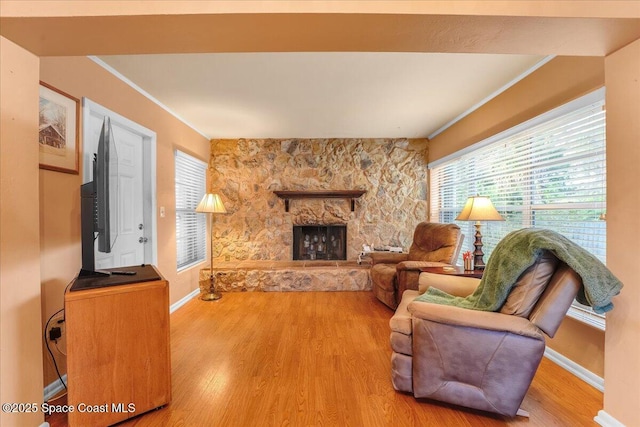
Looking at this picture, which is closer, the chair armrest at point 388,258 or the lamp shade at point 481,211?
the lamp shade at point 481,211

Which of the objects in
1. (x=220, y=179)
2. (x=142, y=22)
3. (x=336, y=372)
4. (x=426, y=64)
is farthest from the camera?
(x=220, y=179)

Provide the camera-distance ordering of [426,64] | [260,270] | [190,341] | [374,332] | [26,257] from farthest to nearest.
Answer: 1. [260,270]
2. [374,332]
3. [190,341]
4. [426,64]
5. [26,257]

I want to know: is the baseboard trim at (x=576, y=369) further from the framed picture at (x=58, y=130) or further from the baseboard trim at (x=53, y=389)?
the framed picture at (x=58, y=130)

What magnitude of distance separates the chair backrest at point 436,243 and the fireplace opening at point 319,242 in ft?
4.58

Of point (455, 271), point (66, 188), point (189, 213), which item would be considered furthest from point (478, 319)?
point (189, 213)

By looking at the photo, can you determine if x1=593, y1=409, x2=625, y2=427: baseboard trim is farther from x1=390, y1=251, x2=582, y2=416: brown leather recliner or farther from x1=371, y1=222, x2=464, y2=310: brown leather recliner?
x1=371, y1=222, x2=464, y2=310: brown leather recliner

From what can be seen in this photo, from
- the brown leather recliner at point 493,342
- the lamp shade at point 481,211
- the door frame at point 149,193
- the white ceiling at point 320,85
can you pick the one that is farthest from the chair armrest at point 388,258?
the door frame at point 149,193

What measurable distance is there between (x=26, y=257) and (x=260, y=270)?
2656mm

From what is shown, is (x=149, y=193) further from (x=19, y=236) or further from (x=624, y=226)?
(x=624, y=226)

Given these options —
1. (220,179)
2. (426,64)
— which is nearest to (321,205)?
(220,179)

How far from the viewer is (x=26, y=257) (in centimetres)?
128

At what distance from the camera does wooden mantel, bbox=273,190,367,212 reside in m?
4.28

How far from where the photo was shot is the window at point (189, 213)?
350 cm

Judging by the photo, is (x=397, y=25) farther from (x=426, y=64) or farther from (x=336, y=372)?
(x=336, y=372)
